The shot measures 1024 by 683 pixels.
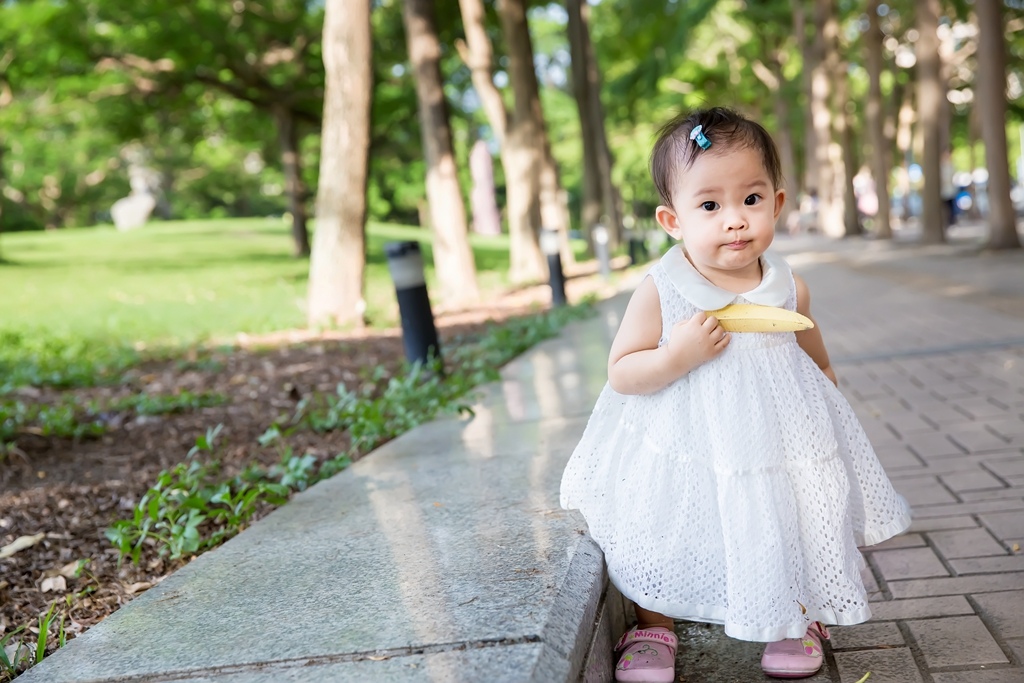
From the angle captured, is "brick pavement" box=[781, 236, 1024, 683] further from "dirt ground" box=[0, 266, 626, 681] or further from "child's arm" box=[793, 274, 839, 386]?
"dirt ground" box=[0, 266, 626, 681]

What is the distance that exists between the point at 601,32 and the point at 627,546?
31.8 m

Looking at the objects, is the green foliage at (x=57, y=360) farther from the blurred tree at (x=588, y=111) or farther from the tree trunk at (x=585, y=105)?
the blurred tree at (x=588, y=111)

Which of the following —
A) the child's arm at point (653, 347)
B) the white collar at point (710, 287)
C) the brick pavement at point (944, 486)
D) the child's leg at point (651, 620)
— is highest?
the white collar at point (710, 287)

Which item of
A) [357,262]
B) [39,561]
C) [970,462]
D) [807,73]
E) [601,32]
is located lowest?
[970,462]

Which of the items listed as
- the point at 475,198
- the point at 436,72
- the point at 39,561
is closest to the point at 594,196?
the point at 436,72

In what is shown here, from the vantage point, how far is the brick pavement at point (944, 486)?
2264 millimetres

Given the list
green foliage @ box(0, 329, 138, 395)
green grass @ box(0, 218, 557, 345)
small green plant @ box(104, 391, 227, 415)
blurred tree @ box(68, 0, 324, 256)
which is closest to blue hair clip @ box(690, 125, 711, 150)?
small green plant @ box(104, 391, 227, 415)

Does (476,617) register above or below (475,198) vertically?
below

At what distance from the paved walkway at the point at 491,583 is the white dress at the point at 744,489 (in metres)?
0.18

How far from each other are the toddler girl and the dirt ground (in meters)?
1.51

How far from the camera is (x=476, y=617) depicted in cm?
198

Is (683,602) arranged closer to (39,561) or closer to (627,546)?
(627,546)

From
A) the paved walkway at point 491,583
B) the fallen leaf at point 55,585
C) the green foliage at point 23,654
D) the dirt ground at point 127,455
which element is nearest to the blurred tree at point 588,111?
the dirt ground at point 127,455

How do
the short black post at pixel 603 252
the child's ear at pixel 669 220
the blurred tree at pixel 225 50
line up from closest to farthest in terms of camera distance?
the child's ear at pixel 669 220 < the short black post at pixel 603 252 < the blurred tree at pixel 225 50
